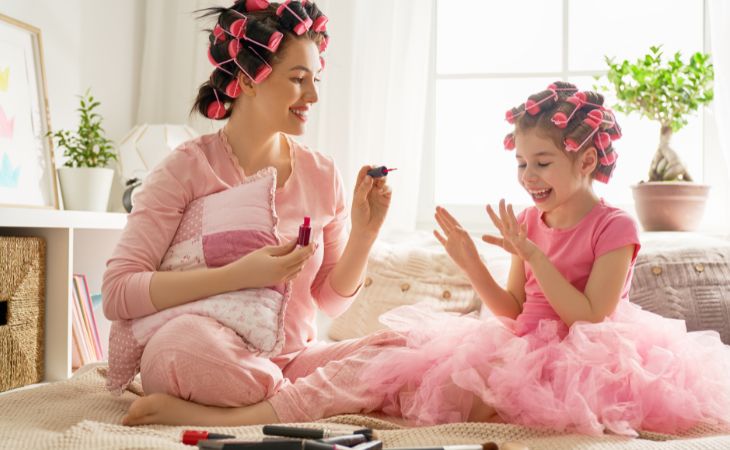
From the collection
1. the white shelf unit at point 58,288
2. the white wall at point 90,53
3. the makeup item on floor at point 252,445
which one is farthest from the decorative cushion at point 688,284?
the white wall at point 90,53

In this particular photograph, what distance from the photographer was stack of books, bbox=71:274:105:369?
2.20m

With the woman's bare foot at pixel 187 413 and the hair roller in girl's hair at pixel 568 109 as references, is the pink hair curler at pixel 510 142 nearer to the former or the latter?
the hair roller in girl's hair at pixel 568 109

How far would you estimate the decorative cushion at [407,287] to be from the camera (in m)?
2.09

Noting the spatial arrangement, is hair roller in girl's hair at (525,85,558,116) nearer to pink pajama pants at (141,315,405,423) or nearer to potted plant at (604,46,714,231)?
pink pajama pants at (141,315,405,423)

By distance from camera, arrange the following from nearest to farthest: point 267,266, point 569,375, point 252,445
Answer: point 252,445
point 569,375
point 267,266

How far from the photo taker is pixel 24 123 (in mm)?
2211

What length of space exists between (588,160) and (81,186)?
1488 mm

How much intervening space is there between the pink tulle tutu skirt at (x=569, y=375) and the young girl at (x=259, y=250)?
0.12 m

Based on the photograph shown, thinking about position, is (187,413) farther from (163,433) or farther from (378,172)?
(378,172)

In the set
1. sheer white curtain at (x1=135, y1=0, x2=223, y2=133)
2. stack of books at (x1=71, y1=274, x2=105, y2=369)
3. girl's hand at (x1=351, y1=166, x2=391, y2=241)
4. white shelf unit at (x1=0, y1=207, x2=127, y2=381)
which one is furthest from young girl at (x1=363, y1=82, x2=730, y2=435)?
sheer white curtain at (x1=135, y1=0, x2=223, y2=133)

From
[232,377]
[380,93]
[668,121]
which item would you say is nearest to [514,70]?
Answer: [380,93]

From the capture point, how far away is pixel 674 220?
233cm

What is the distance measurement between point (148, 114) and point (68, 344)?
1.14 m

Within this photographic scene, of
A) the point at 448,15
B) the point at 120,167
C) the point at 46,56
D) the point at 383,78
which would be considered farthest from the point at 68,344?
the point at 448,15
